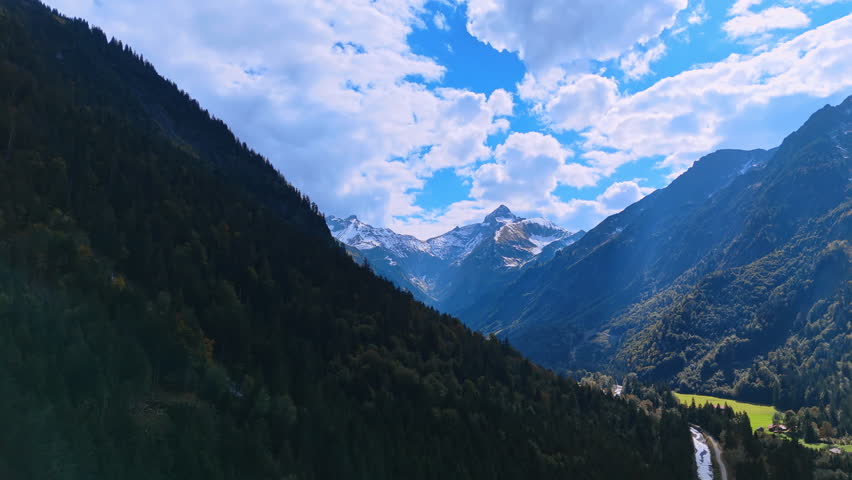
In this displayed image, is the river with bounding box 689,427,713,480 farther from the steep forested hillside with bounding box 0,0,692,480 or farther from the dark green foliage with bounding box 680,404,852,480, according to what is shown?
the steep forested hillside with bounding box 0,0,692,480

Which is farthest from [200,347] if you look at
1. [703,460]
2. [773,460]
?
[773,460]

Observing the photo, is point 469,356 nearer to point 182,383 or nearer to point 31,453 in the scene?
point 182,383

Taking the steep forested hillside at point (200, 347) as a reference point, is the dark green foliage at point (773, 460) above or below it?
below

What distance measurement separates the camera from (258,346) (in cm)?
10762

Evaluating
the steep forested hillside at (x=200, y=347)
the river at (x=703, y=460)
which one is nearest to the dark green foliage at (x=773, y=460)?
the river at (x=703, y=460)

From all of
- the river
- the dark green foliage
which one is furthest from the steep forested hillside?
the dark green foliage

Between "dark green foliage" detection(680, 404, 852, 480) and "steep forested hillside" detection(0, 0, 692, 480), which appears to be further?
"dark green foliage" detection(680, 404, 852, 480)

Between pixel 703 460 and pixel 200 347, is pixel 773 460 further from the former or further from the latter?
pixel 200 347

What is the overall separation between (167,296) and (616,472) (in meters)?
112

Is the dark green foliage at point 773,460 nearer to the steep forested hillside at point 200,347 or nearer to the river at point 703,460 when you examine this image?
the river at point 703,460

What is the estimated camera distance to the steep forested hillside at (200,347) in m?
56.2

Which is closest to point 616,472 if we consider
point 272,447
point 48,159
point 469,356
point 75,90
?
point 469,356

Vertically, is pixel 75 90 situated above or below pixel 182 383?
above

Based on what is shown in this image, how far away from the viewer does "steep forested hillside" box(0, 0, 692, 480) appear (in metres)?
56.2
